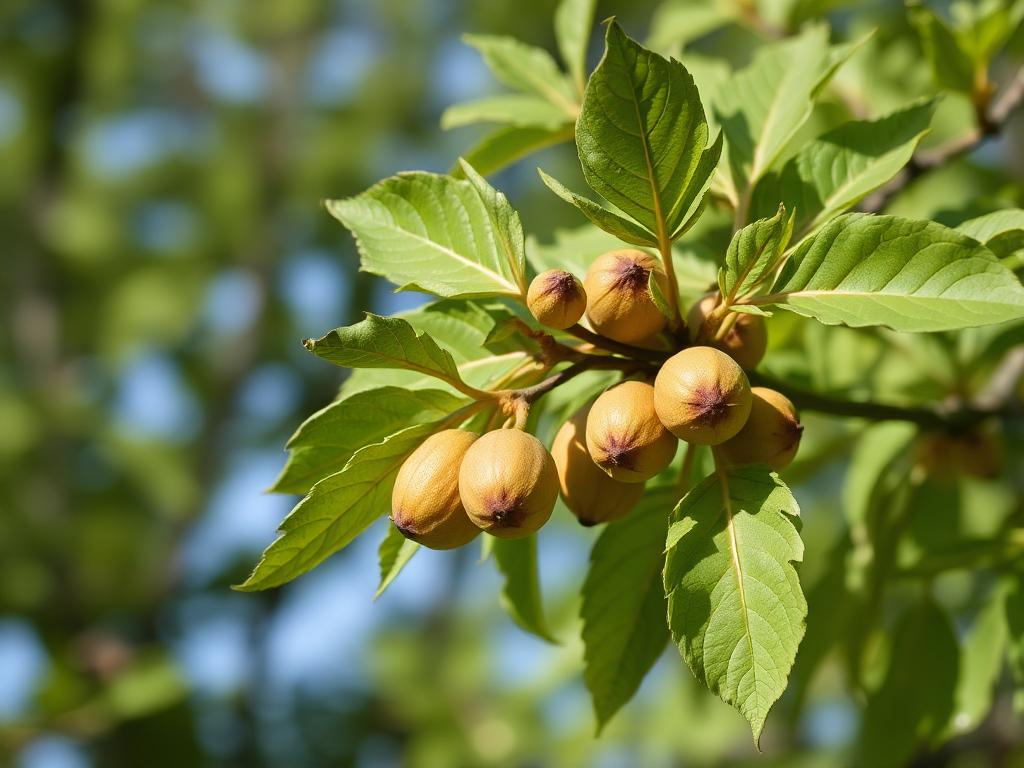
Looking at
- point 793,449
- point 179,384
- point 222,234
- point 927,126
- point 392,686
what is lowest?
point 392,686

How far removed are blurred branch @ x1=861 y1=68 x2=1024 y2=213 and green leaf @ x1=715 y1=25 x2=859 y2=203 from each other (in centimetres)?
23

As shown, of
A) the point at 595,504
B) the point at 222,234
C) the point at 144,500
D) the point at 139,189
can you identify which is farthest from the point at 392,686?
the point at 595,504

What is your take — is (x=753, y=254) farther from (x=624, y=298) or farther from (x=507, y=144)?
(x=507, y=144)

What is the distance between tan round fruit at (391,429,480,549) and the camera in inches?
30.8

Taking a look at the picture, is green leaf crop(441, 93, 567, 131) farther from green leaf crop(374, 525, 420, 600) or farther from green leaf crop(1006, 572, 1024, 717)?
green leaf crop(1006, 572, 1024, 717)

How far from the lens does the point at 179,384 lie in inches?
334

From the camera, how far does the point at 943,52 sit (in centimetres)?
131

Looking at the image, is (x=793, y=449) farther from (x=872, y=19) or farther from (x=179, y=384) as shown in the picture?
(x=179, y=384)

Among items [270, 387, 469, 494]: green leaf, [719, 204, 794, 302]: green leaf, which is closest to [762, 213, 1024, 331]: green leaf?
[719, 204, 794, 302]: green leaf

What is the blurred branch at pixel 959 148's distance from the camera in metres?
1.37

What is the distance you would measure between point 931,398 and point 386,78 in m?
8.68

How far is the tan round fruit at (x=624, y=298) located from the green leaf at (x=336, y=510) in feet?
0.59

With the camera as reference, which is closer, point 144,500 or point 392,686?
point 392,686

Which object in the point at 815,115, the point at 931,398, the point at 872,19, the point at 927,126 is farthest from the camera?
the point at 872,19
